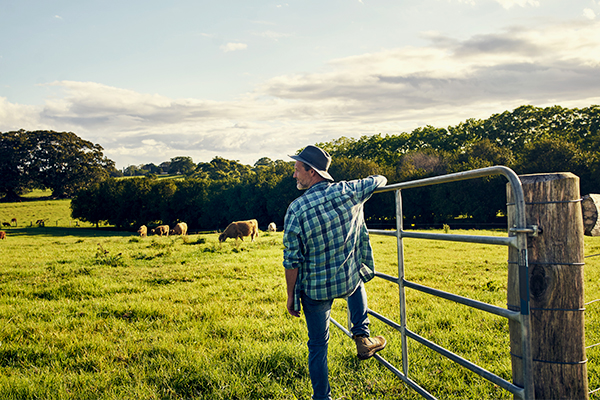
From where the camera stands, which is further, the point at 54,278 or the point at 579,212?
the point at 54,278

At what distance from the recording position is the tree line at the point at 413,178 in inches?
1686

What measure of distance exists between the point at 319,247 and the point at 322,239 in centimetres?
7

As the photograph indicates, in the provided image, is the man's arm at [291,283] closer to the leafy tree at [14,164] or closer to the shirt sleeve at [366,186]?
the shirt sleeve at [366,186]

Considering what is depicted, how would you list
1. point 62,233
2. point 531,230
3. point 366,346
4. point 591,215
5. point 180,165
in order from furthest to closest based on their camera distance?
point 180,165
point 62,233
point 366,346
point 591,215
point 531,230

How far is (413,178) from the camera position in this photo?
50125 millimetres

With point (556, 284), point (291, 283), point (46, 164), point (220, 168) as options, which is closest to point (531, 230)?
point (556, 284)

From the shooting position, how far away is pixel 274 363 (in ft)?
13.5

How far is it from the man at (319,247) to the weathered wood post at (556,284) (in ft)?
4.44

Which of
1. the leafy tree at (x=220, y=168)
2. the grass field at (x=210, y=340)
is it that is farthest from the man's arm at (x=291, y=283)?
the leafy tree at (x=220, y=168)

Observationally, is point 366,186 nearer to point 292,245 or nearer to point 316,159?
point 316,159

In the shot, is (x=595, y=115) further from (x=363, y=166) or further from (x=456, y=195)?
(x=363, y=166)

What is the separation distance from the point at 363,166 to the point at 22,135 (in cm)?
8548

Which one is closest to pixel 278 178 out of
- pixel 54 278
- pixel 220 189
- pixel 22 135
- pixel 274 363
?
pixel 220 189

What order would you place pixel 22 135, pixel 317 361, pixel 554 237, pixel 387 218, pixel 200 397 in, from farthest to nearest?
pixel 22 135, pixel 387 218, pixel 200 397, pixel 317 361, pixel 554 237
